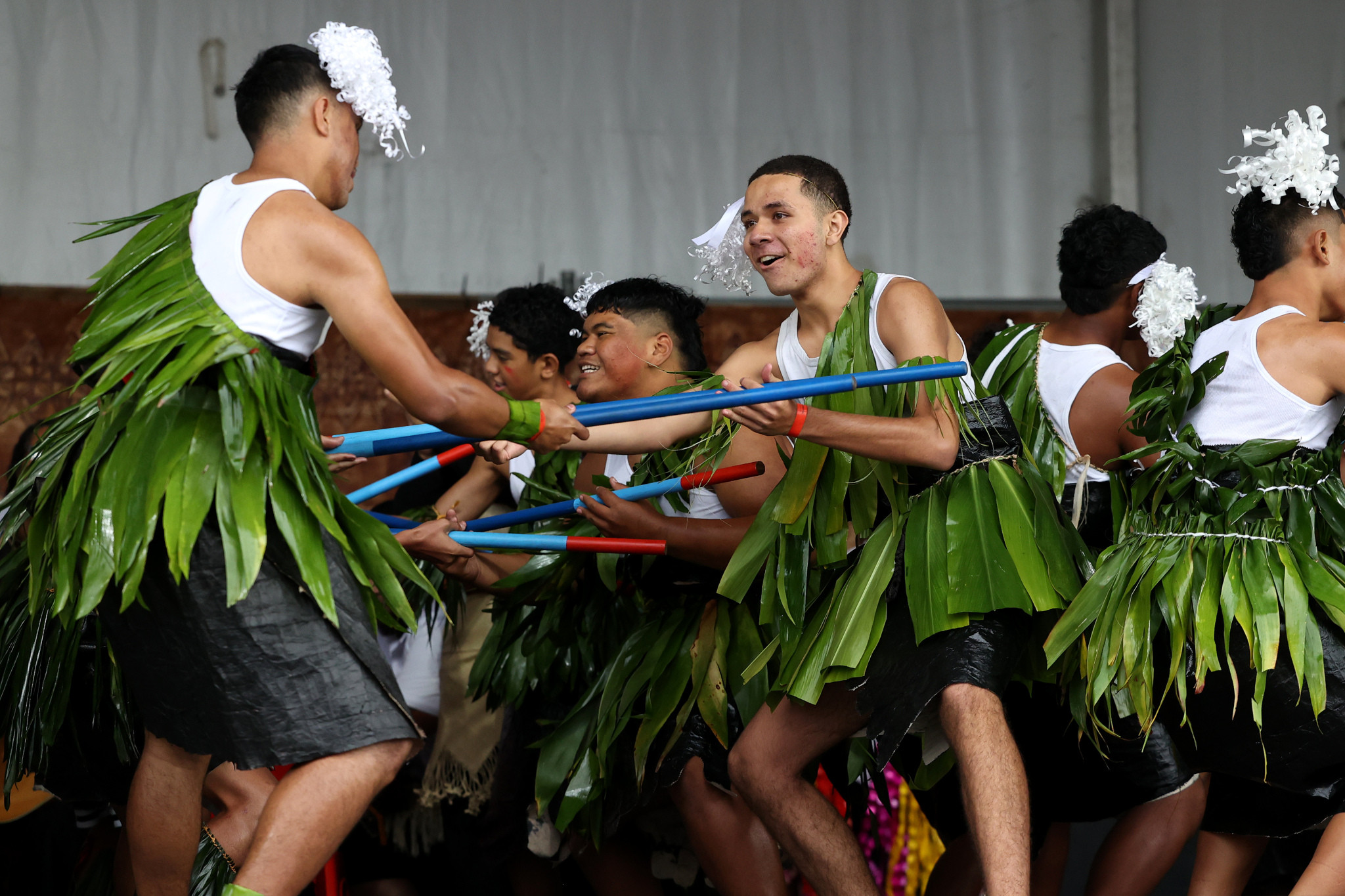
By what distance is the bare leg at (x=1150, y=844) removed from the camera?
9.80ft

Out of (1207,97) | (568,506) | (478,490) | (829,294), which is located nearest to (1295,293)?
(829,294)

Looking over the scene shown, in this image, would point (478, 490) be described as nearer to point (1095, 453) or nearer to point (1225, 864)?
point (1095, 453)

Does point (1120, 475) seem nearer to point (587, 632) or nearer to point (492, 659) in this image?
point (587, 632)

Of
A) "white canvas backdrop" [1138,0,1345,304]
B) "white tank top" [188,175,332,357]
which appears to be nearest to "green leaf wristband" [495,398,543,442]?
"white tank top" [188,175,332,357]

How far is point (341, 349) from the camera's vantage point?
5859mm

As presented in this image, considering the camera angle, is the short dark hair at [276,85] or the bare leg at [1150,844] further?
the bare leg at [1150,844]

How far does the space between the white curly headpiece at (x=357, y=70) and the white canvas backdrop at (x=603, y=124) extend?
3.58 metres

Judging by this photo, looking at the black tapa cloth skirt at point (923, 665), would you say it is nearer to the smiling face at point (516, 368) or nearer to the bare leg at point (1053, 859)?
the bare leg at point (1053, 859)

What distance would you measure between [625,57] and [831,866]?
453cm

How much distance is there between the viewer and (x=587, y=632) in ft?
11.5

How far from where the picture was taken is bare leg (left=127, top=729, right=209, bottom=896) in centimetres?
245

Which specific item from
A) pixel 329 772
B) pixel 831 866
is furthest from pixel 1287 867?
pixel 329 772

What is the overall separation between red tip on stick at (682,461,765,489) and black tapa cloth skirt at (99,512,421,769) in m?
0.96

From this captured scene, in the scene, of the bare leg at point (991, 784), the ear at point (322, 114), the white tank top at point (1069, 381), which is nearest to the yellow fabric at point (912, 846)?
the white tank top at point (1069, 381)
